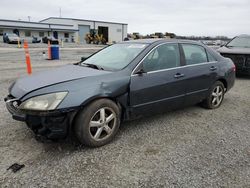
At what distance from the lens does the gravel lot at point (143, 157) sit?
8.19 ft

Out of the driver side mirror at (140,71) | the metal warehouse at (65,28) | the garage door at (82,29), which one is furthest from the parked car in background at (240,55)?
the garage door at (82,29)

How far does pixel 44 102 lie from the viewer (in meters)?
2.76

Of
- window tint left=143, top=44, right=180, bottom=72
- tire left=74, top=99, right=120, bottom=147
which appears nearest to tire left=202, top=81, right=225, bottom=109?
window tint left=143, top=44, right=180, bottom=72

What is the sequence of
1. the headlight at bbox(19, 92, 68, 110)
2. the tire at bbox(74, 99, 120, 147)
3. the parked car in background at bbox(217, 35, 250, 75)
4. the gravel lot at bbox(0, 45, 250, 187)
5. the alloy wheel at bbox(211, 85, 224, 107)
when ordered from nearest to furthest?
the gravel lot at bbox(0, 45, 250, 187), the headlight at bbox(19, 92, 68, 110), the tire at bbox(74, 99, 120, 147), the alloy wheel at bbox(211, 85, 224, 107), the parked car in background at bbox(217, 35, 250, 75)

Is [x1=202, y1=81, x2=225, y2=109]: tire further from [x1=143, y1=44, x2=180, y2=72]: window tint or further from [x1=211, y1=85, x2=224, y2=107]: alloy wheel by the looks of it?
[x1=143, y1=44, x2=180, y2=72]: window tint

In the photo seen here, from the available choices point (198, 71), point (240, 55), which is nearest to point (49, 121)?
point (198, 71)

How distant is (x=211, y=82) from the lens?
462 cm

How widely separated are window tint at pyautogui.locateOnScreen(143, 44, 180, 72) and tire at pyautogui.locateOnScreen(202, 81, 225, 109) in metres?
1.22

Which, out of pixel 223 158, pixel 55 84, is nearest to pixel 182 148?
pixel 223 158

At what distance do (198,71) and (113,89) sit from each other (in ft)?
6.43

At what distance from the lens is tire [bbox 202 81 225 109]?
474 centimetres

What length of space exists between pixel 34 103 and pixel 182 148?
2082 mm

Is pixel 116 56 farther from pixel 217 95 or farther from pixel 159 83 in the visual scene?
pixel 217 95

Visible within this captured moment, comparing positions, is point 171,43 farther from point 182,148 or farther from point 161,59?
point 182,148
